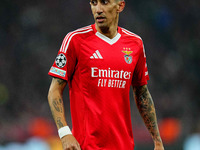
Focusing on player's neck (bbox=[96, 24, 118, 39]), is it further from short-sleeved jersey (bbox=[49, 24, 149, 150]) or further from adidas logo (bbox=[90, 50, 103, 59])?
adidas logo (bbox=[90, 50, 103, 59])

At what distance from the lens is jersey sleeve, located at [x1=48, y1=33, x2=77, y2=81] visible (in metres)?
3.55

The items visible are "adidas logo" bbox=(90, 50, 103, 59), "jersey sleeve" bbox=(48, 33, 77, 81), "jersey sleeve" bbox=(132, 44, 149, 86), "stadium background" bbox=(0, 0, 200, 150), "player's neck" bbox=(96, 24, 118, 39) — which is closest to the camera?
"jersey sleeve" bbox=(48, 33, 77, 81)

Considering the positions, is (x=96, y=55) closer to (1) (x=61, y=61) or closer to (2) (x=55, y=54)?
(1) (x=61, y=61)

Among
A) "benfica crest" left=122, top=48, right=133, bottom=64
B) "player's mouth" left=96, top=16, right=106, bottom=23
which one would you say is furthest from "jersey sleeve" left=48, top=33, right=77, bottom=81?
"benfica crest" left=122, top=48, right=133, bottom=64

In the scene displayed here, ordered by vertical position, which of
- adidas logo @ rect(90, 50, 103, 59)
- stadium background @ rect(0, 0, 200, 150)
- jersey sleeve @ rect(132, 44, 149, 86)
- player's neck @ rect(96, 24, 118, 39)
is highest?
player's neck @ rect(96, 24, 118, 39)

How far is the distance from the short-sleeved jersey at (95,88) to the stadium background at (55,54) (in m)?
6.19

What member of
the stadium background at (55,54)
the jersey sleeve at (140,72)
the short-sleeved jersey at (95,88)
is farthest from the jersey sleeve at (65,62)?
the stadium background at (55,54)

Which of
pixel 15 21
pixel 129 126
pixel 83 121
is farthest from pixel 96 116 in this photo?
pixel 15 21

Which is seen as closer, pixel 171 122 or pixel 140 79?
pixel 140 79

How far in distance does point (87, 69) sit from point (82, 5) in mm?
10038

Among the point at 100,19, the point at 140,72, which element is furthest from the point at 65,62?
the point at 140,72

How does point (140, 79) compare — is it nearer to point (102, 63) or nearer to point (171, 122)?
point (102, 63)

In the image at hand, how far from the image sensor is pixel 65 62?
3.58 metres

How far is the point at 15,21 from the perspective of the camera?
12898mm
